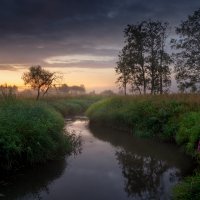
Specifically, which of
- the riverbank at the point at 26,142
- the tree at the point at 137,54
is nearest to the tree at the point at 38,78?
the tree at the point at 137,54

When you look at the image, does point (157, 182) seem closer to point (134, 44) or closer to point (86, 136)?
point (86, 136)

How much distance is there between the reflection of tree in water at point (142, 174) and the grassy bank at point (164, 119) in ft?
5.18

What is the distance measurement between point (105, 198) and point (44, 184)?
2532 mm

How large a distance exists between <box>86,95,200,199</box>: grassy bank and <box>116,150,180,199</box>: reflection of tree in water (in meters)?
1.58

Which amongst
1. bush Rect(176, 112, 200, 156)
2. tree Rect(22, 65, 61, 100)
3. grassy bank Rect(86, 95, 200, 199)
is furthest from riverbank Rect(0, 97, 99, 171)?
tree Rect(22, 65, 61, 100)

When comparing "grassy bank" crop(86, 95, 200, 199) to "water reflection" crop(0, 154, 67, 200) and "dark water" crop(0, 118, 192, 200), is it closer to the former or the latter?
"dark water" crop(0, 118, 192, 200)

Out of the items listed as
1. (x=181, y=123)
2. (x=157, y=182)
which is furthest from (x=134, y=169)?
(x=181, y=123)

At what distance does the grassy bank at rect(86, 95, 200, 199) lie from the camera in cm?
1641

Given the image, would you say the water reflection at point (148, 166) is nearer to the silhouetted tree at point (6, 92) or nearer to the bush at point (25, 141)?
the bush at point (25, 141)

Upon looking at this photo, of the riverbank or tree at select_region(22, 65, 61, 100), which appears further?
tree at select_region(22, 65, 61, 100)

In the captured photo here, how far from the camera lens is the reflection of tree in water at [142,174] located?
1155 centimetres

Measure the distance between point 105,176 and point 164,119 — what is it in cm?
856

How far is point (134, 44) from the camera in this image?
39750mm

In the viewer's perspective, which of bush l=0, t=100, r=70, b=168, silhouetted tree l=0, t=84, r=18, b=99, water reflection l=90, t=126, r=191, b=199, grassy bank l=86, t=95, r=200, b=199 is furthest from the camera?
silhouetted tree l=0, t=84, r=18, b=99
